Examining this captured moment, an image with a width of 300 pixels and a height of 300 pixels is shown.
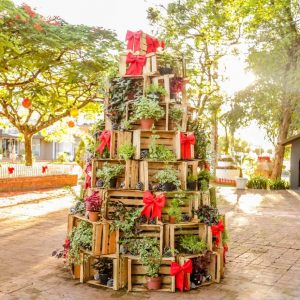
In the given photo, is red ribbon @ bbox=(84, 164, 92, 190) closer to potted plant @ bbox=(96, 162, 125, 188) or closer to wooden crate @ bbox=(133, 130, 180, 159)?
potted plant @ bbox=(96, 162, 125, 188)

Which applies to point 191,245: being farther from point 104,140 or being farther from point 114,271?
point 104,140

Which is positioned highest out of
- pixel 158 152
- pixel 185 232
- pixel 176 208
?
pixel 158 152

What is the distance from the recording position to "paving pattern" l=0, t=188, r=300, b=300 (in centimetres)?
605

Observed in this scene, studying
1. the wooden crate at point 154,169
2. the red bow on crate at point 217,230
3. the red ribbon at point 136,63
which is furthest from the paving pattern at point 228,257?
the red ribbon at point 136,63

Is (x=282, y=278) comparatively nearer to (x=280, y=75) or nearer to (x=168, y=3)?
(x=280, y=75)

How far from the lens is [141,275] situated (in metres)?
6.33

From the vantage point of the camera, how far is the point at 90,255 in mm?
6402

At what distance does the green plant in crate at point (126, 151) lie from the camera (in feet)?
21.6

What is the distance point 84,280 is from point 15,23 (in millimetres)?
8604

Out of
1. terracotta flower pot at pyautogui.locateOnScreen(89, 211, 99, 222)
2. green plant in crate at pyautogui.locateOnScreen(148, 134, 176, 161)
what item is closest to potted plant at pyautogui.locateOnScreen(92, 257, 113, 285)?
terracotta flower pot at pyautogui.locateOnScreen(89, 211, 99, 222)

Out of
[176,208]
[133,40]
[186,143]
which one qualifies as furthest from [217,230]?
[133,40]

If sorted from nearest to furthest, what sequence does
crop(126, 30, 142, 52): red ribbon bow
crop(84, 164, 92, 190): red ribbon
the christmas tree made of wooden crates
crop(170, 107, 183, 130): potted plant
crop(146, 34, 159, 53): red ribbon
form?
1. the christmas tree made of wooden crates
2. crop(170, 107, 183, 130): potted plant
3. crop(84, 164, 92, 190): red ribbon
4. crop(126, 30, 142, 52): red ribbon bow
5. crop(146, 34, 159, 53): red ribbon

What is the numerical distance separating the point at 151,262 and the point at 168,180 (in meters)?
1.28

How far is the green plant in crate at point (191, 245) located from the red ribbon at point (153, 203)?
632mm
